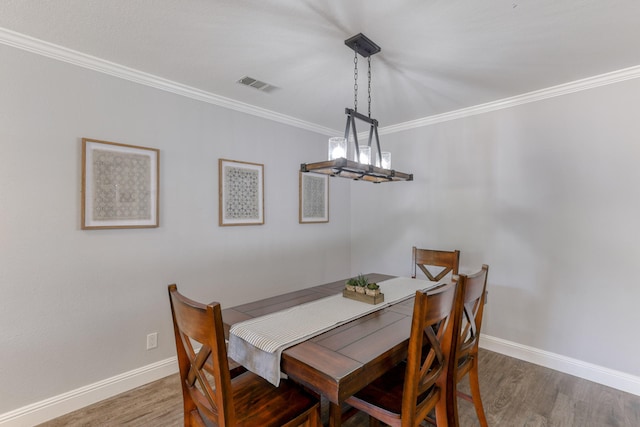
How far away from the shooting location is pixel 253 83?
2650 mm

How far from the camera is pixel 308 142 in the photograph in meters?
3.80

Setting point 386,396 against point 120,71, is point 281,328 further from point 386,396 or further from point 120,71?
point 120,71

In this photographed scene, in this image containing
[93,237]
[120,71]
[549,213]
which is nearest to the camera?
[93,237]

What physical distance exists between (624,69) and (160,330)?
165 inches

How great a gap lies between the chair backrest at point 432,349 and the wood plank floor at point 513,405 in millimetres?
789

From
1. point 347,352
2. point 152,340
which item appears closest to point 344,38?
point 347,352

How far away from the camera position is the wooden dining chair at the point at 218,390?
1102 mm

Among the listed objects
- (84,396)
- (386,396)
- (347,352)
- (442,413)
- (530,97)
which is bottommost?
(84,396)

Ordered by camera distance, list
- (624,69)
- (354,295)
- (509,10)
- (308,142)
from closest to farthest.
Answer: (509,10) < (354,295) < (624,69) < (308,142)

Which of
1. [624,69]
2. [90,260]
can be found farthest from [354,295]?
[624,69]

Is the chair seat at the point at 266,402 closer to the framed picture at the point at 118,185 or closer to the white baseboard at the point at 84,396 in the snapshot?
the white baseboard at the point at 84,396

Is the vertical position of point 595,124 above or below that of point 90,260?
above

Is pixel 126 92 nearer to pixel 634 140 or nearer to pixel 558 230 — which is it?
pixel 558 230

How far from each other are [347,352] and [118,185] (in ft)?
6.76
